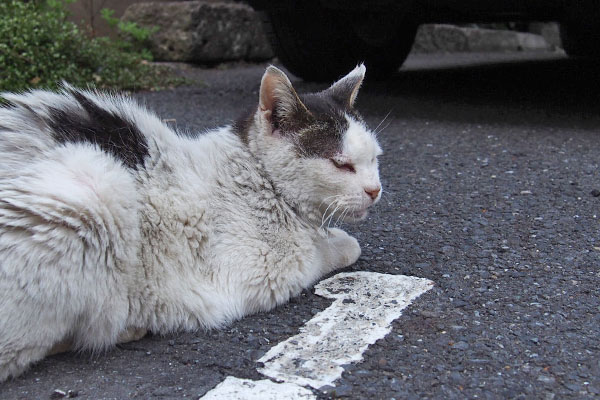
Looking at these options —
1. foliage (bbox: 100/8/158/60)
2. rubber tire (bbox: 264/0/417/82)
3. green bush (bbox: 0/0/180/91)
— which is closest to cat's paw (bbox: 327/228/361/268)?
green bush (bbox: 0/0/180/91)

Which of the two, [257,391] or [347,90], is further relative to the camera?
[347,90]

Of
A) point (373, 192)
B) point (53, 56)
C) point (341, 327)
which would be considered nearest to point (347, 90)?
point (373, 192)

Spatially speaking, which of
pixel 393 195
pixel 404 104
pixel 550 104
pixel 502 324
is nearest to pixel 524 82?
pixel 550 104

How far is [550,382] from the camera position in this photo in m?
2.00

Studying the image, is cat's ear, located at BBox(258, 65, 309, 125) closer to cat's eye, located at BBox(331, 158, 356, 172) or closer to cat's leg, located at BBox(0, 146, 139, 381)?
cat's eye, located at BBox(331, 158, 356, 172)

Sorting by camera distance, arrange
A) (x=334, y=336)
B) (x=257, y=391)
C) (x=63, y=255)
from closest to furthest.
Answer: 1. (x=257, y=391)
2. (x=63, y=255)
3. (x=334, y=336)

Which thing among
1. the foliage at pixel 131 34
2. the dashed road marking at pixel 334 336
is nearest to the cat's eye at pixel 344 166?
the dashed road marking at pixel 334 336

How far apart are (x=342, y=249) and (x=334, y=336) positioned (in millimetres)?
650

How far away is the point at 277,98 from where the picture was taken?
271 centimetres

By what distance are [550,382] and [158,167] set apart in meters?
1.66

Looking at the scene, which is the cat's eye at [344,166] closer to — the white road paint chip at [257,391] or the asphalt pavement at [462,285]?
the asphalt pavement at [462,285]

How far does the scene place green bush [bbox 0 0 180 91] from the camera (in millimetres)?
6105

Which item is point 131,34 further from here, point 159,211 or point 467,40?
point 467,40

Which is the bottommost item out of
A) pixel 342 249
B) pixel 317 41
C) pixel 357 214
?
pixel 342 249
